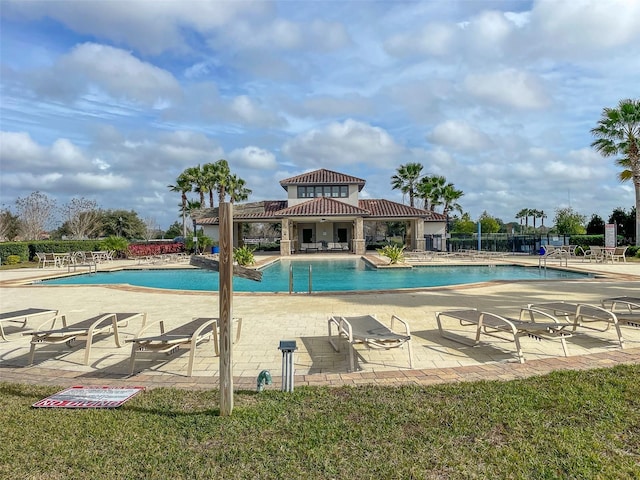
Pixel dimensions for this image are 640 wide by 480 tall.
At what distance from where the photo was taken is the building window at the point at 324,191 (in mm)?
36688

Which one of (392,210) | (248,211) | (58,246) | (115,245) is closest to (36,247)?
(58,246)

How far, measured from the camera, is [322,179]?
36844 mm

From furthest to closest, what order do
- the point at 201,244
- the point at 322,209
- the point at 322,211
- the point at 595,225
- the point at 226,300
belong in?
the point at 595,225
the point at 322,209
the point at 322,211
the point at 201,244
the point at 226,300

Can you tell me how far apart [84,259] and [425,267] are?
1918 cm

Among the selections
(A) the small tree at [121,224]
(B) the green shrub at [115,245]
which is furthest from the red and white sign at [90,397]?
(A) the small tree at [121,224]

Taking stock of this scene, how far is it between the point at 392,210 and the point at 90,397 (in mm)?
32919

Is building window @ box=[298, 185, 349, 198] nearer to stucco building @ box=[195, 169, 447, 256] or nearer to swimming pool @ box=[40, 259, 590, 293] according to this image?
stucco building @ box=[195, 169, 447, 256]

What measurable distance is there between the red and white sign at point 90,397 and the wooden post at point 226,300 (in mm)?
1125

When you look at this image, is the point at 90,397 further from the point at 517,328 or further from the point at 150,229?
the point at 150,229

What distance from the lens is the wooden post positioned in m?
3.43

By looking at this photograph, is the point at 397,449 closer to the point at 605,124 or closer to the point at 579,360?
the point at 579,360

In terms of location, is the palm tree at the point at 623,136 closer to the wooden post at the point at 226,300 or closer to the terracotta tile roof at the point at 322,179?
the terracotta tile roof at the point at 322,179

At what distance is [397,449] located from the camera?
118 inches

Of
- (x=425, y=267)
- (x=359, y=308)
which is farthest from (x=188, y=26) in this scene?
(x=425, y=267)
